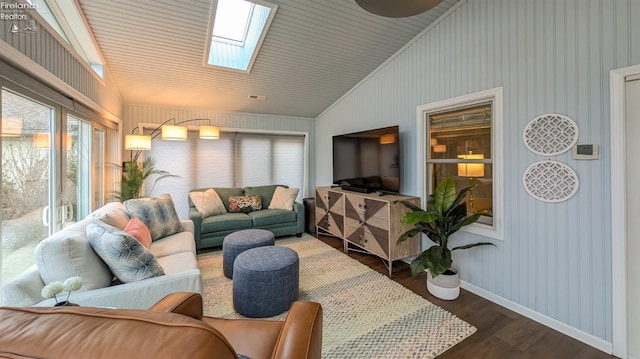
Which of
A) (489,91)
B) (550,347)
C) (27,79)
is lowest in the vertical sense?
(550,347)

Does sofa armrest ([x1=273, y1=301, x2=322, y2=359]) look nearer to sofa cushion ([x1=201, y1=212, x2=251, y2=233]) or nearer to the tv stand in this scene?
the tv stand

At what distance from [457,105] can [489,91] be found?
35 cm

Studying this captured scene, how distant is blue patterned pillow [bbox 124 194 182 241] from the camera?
2.84m

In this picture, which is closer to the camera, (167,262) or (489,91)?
(167,262)

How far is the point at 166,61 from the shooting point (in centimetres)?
328

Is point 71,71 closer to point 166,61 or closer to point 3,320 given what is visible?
point 166,61

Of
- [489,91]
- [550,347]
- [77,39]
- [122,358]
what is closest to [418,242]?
[550,347]

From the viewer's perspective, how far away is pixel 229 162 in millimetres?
5051

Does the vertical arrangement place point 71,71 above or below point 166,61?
below

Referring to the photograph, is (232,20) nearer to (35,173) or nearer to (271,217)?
(35,173)

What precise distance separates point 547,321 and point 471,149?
166cm

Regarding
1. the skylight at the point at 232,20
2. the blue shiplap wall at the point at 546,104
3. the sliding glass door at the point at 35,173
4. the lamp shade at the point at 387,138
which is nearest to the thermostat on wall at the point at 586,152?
the blue shiplap wall at the point at 546,104

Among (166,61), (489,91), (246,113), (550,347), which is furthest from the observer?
(246,113)

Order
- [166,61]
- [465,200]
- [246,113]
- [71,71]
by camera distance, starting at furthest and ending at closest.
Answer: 1. [246,113]
2. [166,61]
3. [465,200]
4. [71,71]
